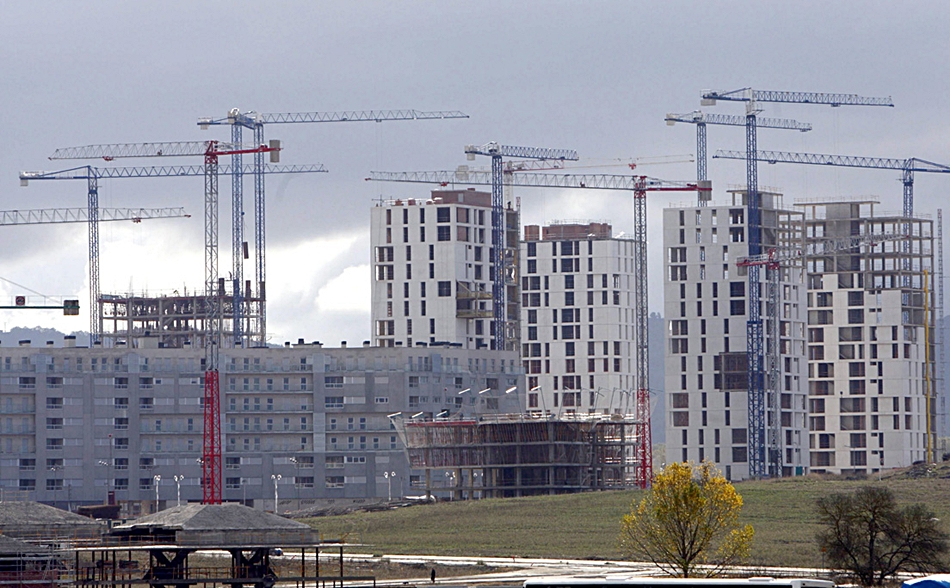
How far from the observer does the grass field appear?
12469 cm

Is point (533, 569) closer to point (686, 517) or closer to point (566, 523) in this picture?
point (686, 517)

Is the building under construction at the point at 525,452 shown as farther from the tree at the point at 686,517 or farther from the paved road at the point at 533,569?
the tree at the point at 686,517

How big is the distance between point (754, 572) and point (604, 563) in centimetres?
1519

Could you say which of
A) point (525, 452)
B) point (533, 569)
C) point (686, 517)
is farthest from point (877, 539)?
point (525, 452)

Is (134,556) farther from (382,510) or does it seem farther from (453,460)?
(453,460)

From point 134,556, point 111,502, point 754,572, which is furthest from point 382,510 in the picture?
point 754,572

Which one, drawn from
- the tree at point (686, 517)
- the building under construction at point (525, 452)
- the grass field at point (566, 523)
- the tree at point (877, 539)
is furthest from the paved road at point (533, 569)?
the building under construction at point (525, 452)

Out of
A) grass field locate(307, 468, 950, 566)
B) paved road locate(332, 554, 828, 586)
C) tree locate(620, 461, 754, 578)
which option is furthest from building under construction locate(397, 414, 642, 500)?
tree locate(620, 461, 754, 578)

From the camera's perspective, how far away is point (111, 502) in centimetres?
19288

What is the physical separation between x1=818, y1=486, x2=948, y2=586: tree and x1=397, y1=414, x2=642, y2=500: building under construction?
82.4m

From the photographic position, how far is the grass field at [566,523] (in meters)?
125

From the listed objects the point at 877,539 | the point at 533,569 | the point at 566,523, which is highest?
the point at 877,539

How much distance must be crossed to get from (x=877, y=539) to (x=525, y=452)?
85641 millimetres

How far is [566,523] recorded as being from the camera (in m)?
148
